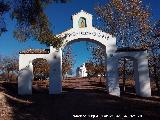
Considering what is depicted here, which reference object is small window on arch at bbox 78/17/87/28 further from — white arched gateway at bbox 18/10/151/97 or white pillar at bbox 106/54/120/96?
white pillar at bbox 106/54/120/96

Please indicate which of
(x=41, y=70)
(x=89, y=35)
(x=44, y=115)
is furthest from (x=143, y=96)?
(x=41, y=70)

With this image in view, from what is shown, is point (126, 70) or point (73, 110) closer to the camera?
point (73, 110)

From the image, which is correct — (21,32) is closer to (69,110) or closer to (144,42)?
(69,110)

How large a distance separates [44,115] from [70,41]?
12.5 metres

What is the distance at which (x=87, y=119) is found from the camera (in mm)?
16438

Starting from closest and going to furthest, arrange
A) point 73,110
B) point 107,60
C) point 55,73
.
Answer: point 73,110
point 55,73
point 107,60

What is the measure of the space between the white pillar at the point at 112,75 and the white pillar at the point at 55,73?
463cm

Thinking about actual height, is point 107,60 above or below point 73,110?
above

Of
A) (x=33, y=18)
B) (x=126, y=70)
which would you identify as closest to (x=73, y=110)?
(x=33, y=18)

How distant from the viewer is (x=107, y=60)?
29.3m

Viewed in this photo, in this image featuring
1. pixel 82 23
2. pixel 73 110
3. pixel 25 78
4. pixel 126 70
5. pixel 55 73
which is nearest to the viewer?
pixel 73 110

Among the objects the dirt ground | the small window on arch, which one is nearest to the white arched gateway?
the small window on arch

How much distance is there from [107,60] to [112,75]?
153 centimetres

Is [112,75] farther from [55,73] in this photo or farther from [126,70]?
[126,70]
